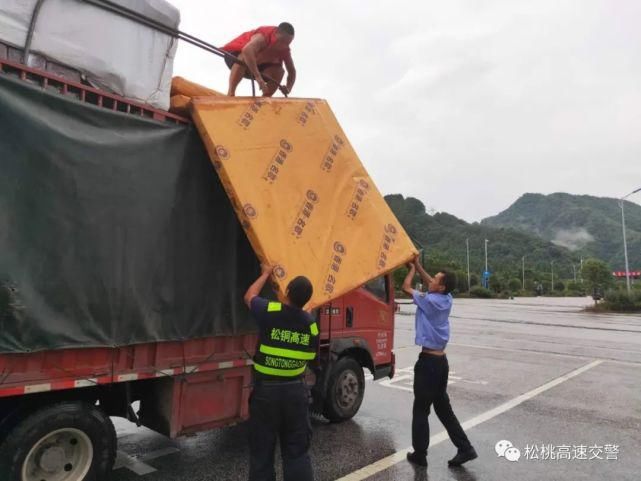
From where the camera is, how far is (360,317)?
6.08 meters

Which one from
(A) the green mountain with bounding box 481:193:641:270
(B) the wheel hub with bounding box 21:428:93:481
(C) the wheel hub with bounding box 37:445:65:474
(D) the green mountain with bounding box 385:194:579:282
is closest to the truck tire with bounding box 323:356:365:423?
(B) the wheel hub with bounding box 21:428:93:481

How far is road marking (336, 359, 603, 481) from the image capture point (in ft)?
14.6

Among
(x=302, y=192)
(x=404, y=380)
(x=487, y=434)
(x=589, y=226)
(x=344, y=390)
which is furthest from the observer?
(x=589, y=226)

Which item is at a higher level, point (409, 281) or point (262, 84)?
point (262, 84)

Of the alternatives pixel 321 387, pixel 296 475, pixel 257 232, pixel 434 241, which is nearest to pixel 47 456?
pixel 296 475

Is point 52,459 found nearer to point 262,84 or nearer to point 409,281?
point 409,281

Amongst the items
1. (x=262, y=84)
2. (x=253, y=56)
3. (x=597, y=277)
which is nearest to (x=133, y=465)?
(x=262, y=84)

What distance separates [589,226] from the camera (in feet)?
547

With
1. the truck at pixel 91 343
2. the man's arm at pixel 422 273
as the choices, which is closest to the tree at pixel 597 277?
the man's arm at pixel 422 273

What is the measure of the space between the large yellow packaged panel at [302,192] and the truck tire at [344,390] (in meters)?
1.75

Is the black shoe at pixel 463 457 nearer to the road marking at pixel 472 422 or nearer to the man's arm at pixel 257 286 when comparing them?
the road marking at pixel 472 422

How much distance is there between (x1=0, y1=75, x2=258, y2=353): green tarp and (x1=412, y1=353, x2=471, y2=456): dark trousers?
1.68 meters

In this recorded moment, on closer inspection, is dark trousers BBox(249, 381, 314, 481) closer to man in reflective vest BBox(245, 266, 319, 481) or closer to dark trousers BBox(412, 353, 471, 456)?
man in reflective vest BBox(245, 266, 319, 481)

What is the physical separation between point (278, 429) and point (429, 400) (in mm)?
1777
